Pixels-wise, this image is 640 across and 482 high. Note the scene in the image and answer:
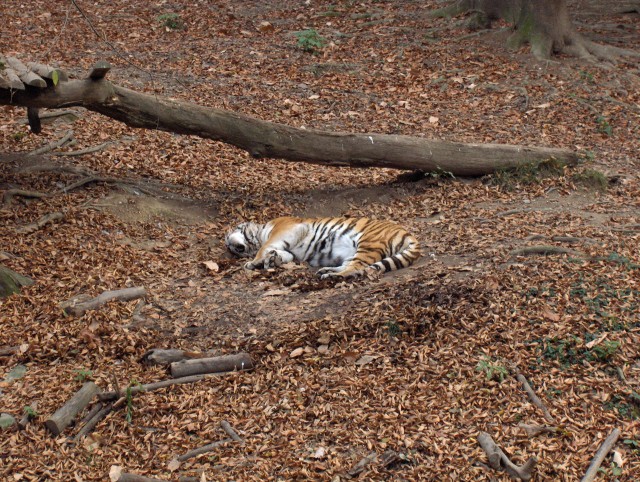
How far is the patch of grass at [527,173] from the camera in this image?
8891 mm

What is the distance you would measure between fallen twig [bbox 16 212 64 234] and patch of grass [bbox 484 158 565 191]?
4.90 m

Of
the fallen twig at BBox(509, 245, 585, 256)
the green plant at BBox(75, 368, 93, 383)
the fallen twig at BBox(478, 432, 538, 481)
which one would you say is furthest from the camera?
the fallen twig at BBox(509, 245, 585, 256)

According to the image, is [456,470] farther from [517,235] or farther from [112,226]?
[112,226]

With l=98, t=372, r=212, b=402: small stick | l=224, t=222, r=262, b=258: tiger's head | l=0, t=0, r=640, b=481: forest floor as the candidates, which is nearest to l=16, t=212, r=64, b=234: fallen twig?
l=0, t=0, r=640, b=481: forest floor

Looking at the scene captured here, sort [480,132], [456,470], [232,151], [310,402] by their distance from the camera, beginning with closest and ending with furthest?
1. [456,470]
2. [310,402]
3. [232,151]
4. [480,132]

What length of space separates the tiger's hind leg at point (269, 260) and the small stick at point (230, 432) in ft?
8.48

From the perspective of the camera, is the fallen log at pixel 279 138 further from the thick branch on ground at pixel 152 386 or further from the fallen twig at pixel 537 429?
the fallen twig at pixel 537 429

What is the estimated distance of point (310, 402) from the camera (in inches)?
197

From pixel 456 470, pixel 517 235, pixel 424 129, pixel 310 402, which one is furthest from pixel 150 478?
pixel 424 129

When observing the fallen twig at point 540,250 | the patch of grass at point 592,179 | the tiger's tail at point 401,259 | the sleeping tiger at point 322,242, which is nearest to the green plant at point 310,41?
the patch of grass at point 592,179

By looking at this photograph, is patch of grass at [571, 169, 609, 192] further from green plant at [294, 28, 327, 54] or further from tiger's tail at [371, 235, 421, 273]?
green plant at [294, 28, 327, 54]

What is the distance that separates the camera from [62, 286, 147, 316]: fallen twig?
235 inches

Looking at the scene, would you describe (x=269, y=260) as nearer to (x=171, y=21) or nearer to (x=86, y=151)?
(x=86, y=151)

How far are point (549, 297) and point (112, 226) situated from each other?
4241 mm
